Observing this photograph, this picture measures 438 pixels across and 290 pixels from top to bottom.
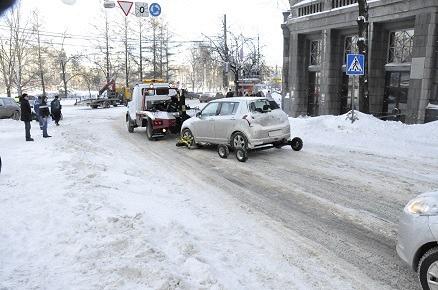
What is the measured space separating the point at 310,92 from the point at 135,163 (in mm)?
16206

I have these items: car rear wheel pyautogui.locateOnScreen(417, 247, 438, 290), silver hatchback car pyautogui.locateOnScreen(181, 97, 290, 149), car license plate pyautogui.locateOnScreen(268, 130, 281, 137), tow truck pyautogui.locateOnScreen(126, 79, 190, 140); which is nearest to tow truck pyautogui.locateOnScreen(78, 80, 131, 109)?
tow truck pyautogui.locateOnScreen(126, 79, 190, 140)

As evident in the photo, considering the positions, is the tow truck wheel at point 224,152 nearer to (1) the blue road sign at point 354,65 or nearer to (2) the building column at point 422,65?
(1) the blue road sign at point 354,65

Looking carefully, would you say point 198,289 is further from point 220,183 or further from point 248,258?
point 220,183

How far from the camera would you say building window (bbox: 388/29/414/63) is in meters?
17.3

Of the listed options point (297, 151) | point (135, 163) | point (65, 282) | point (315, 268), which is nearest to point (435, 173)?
point (297, 151)

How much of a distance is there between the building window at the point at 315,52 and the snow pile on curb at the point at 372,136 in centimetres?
796

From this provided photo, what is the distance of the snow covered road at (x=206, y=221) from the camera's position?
4211 millimetres

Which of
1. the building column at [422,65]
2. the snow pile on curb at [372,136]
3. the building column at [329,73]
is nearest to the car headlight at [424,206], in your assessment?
the snow pile on curb at [372,136]

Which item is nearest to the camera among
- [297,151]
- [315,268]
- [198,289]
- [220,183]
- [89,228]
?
[198,289]

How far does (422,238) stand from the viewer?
3.72 m

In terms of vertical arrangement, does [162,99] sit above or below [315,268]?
above

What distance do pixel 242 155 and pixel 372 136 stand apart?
550 centimetres

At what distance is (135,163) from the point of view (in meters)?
10.3

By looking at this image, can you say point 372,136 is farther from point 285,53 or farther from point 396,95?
point 285,53
